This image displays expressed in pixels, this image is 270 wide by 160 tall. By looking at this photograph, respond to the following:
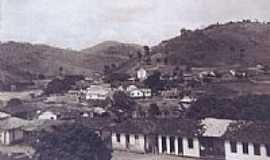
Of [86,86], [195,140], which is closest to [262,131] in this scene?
[195,140]

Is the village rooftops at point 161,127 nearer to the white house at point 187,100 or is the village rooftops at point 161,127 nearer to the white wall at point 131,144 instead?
the white wall at point 131,144

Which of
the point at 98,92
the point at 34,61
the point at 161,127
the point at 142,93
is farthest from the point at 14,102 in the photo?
the point at 161,127

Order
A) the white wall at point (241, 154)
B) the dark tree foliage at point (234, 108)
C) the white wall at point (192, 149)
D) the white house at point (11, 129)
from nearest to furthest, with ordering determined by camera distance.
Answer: the dark tree foliage at point (234, 108) → the white wall at point (241, 154) → the white house at point (11, 129) → the white wall at point (192, 149)

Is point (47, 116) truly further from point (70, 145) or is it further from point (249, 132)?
point (249, 132)

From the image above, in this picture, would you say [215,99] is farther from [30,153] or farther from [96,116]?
[30,153]

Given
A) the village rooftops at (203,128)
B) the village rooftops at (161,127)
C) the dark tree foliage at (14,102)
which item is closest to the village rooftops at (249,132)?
the village rooftops at (203,128)

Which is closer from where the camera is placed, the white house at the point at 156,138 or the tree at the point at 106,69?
the tree at the point at 106,69

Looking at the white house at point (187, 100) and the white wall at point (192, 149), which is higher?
the white house at point (187, 100)
